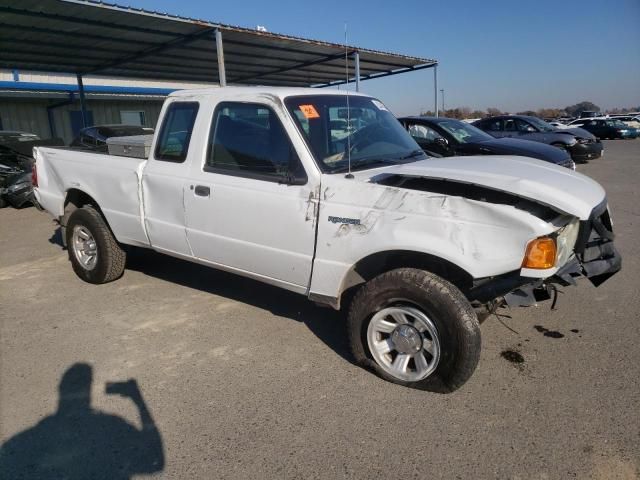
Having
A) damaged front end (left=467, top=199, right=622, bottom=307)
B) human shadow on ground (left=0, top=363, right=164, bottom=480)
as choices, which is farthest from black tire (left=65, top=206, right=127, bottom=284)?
damaged front end (left=467, top=199, right=622, bottom=307)

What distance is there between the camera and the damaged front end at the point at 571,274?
2830 millimetres

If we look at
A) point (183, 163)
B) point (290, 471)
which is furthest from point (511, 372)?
point (183, 163)

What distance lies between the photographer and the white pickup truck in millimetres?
2768

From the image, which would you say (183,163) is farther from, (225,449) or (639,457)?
(639,457)

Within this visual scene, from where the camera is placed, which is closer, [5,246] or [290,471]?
[290,471]

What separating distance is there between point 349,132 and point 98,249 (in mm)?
2998

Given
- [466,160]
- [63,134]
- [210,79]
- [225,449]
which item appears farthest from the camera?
[63,134]

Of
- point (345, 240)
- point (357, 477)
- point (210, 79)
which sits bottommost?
point (357, 477)

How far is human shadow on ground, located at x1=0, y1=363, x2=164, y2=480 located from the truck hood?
81.8 inches

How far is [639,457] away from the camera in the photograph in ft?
7.99

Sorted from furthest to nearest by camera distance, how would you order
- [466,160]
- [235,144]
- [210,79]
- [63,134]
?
[63,134], [210,79], [235,144], [466,160]

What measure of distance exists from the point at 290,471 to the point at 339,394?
2.36ft

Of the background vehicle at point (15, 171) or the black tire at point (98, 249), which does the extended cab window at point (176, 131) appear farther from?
the background vehicle at point (15, 171)

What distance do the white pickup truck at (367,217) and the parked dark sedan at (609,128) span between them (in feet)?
92.9
